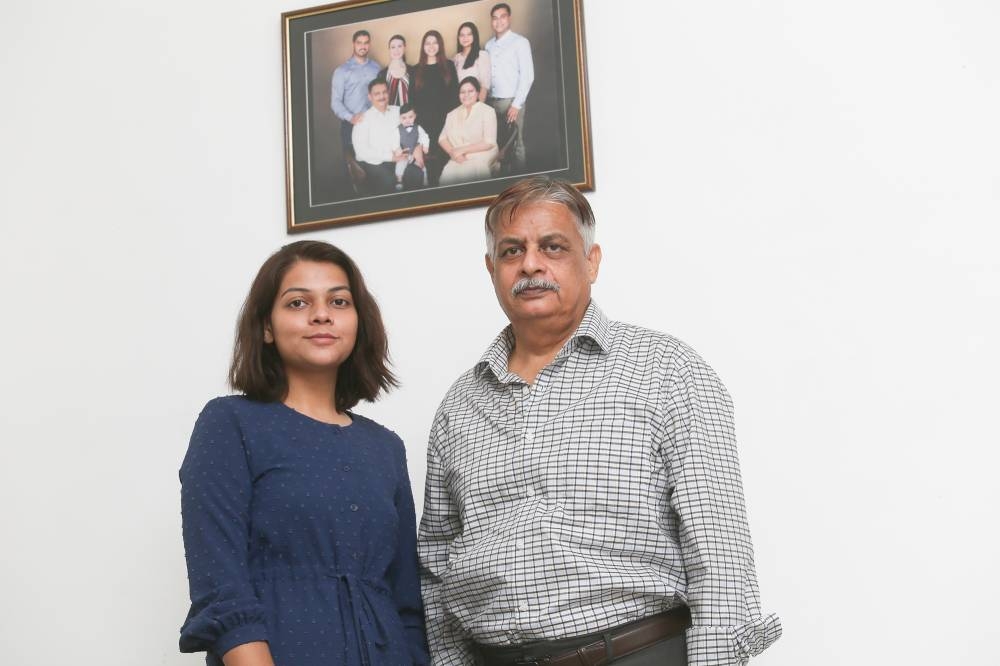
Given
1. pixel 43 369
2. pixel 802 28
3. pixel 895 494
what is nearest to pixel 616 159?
pixel 802 28

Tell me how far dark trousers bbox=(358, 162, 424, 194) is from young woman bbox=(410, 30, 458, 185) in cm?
3

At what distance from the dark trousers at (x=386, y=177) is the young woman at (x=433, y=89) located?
0.11 ft

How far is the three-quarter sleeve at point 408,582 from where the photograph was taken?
1.89 metres

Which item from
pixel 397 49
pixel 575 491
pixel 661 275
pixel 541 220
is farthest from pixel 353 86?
pixel 575 491

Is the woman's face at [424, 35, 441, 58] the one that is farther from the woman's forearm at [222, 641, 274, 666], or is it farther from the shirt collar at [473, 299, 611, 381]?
the woman's forearm at [222, 641, 274, 666]

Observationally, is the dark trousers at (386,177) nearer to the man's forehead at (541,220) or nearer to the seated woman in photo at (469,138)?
the seated woman in photo at (469,138)

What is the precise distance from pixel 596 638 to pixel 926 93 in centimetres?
147

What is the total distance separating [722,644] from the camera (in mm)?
1580

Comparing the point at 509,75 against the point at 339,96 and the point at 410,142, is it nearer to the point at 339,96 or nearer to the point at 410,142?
the point at 410,142

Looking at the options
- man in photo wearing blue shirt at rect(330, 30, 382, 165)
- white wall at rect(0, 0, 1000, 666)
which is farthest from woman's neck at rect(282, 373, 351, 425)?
man in photo wearing blue shirt at rect(330, 30, 382, 165)

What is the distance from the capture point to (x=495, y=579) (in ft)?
5.58

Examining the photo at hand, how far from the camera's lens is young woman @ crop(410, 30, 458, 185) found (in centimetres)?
264

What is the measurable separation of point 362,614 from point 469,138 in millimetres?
1278

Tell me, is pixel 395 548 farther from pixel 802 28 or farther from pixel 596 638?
pixel 802 28
